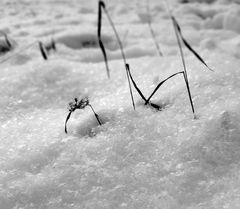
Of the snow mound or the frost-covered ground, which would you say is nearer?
the frost-covered ground

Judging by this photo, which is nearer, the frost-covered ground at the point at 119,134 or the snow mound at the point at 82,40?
the frost-covered ground at the point at 119,134

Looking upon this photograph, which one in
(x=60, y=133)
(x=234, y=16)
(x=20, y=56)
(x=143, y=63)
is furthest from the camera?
(x=234, y=16)

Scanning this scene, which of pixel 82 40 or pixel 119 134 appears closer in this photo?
pixel 119 134

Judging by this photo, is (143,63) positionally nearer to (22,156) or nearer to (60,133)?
(60,133)

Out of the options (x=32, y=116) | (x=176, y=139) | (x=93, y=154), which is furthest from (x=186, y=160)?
(x=32, y=116)

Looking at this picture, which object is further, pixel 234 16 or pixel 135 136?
pixel 234 16

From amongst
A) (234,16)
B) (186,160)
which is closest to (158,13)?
(234,16)

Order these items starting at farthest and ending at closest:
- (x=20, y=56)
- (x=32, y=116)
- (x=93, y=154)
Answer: (x=20, y=56)
(x=32, y=116)
(x=93, y=154)
